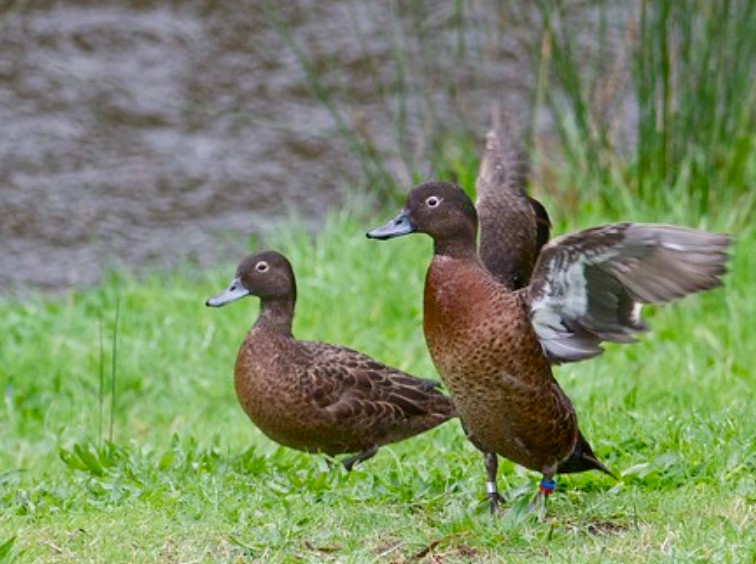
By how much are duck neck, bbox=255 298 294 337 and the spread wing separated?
6.16 ft

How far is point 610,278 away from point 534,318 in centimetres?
29

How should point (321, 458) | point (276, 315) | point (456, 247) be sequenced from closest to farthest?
point (456, 247)
point (321, 458)
point (276, 315)

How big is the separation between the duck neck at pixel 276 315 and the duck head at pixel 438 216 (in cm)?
156

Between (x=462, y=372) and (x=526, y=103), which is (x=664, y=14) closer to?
(x=526, y=103)

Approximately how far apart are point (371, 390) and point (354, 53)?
22.8 feet

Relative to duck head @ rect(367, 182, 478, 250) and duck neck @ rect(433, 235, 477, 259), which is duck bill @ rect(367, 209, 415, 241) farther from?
duck neck @ rect(433, 235, 477, 259)

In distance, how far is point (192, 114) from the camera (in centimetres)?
1355

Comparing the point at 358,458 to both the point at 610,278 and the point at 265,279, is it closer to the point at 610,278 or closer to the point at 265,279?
the point at 265,279

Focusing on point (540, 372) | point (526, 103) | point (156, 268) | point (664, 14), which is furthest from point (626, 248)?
point (526, 103)

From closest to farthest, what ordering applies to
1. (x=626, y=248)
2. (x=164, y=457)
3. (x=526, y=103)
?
(x=626, y=248), (x=164, y=457), (x=526, y=103)

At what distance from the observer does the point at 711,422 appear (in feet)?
22.7

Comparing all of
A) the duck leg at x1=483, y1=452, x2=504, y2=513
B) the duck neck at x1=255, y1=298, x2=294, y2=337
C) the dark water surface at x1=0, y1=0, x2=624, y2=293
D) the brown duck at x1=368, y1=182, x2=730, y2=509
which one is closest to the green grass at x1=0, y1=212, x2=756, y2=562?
the duck leg at x1=483, y1=452, x2=504, y2=513

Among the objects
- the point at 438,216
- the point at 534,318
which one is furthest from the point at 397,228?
the point at 534,318

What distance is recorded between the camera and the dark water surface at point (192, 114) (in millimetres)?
12391
